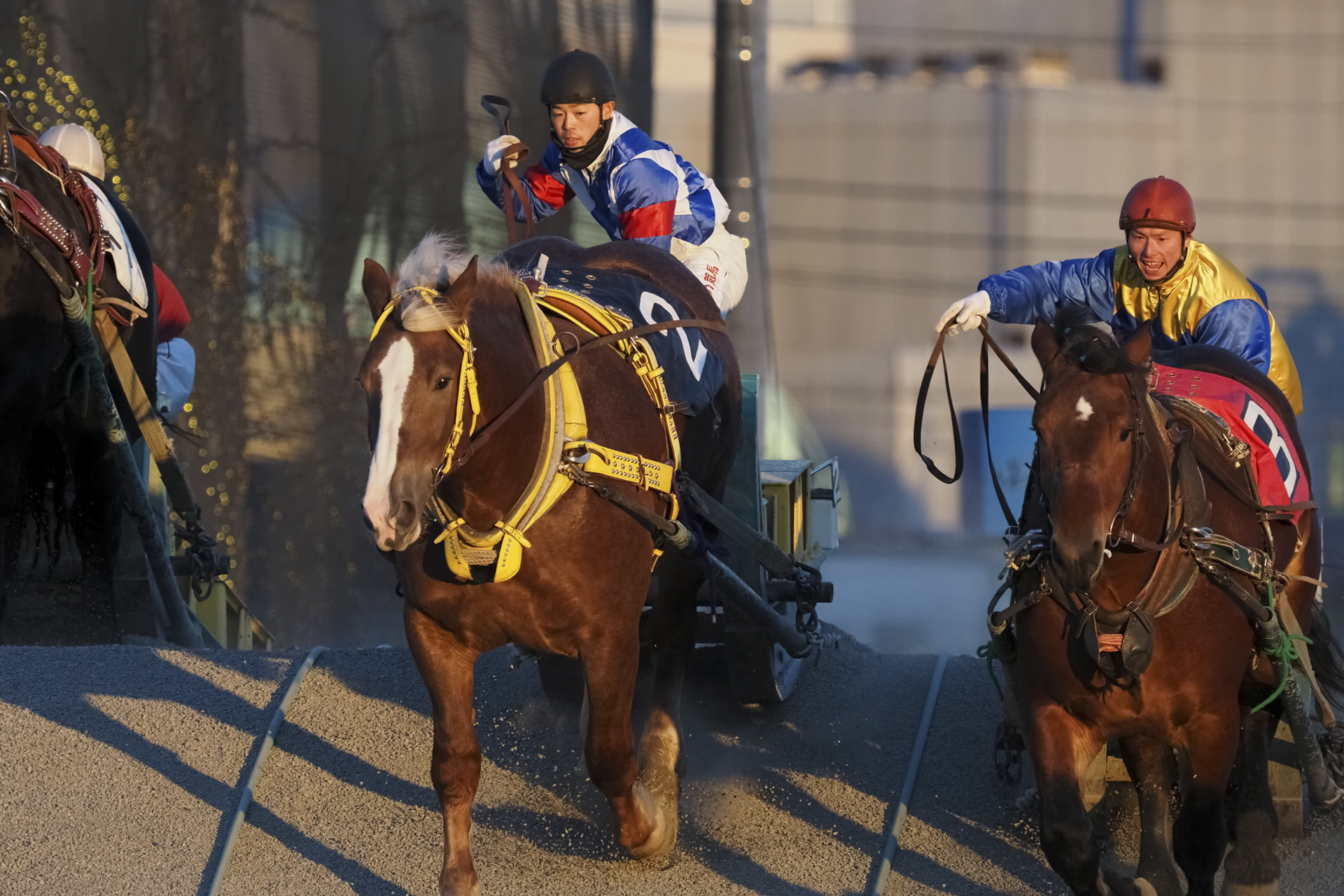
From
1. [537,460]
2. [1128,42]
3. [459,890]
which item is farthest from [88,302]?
[1128,42]

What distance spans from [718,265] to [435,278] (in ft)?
7.42

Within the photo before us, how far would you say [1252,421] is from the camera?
4367 mm

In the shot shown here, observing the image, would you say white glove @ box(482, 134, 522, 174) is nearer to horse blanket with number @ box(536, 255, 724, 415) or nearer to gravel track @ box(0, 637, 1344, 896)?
horse blanket with number @ box(536, 255, 724, 415)

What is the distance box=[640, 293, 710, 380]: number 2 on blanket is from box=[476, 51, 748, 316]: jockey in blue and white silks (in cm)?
60

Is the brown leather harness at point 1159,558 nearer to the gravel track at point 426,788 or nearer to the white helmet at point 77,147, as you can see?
the gravel track at point 426,788

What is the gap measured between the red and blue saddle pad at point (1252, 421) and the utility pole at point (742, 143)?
5872 mm

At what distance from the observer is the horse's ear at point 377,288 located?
3.79 m

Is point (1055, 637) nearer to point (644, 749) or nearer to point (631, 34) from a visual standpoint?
point (644, 749)

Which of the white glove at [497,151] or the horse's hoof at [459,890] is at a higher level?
the white glove at [497,151]

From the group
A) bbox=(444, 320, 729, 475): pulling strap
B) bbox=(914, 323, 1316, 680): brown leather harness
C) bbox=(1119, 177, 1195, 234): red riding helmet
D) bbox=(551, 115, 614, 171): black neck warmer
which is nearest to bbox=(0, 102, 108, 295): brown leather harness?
bbox=(551, 115, 614, 171): black neck warmer

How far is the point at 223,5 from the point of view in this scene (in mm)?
10844

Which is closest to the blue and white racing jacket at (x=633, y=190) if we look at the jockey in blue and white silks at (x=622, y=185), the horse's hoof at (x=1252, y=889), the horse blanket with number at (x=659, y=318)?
the jockey in blue and white silks at (x=622, y=185)

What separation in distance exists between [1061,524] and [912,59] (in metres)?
22.0

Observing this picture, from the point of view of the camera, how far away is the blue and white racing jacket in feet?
18.2
